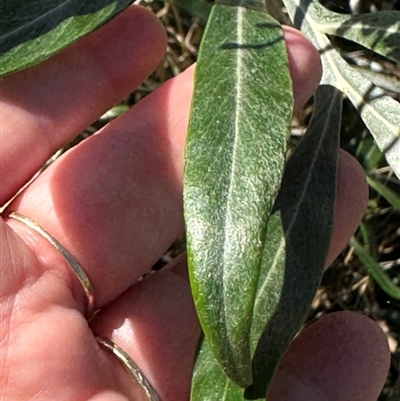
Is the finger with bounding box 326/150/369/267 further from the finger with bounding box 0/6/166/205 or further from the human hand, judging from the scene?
the finger with bounding box 0/6/166/205

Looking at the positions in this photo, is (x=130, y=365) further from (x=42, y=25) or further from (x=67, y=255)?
(x=42, y=25)

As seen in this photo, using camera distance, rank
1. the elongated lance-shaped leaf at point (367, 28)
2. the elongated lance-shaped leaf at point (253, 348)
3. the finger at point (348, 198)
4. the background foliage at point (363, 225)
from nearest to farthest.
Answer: the elongated lance-shaped leaf at point (253, 348) < the elongated lance-shaped leaf at point (367, 28) < the finger at point (348, 198) < the background foliage at point (363, 225)

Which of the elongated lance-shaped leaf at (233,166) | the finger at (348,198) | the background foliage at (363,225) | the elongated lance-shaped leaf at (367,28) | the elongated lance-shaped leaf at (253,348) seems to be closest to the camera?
the elongated lance-shaped leaf at (233,166)

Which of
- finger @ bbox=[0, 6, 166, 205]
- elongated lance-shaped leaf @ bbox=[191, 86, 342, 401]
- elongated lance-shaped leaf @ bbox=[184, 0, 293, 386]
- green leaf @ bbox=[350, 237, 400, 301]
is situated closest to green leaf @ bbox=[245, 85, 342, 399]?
elongated lance-shaped leaf @ bbox=[191, 86, 342, 401]

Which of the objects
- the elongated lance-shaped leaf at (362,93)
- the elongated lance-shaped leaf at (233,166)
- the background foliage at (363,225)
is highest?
the elongated lance-shaped leaf at (233,166)

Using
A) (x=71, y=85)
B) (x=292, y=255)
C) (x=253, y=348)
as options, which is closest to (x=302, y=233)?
(x=292, y=255)

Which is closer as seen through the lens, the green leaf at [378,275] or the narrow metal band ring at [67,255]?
the narrow metal band ring at [67,255]

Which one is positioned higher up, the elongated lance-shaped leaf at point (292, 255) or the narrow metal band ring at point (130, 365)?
the elongated lance-shaped leaf at point (292, 255)

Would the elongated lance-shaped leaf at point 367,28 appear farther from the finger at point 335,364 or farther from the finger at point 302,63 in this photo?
the finger at point 335,364

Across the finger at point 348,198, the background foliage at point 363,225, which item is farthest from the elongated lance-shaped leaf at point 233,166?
the background foliage at point 363,225
